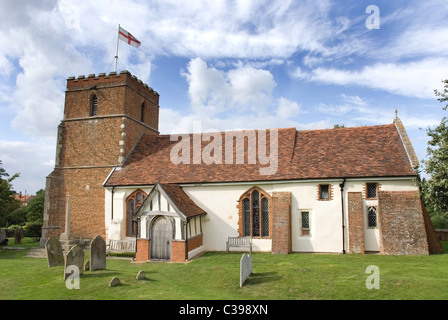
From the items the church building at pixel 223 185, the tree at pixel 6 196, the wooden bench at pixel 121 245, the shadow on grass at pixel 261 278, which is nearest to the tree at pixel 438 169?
the church building at pixel 223 185

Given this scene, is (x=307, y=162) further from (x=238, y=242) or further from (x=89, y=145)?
(x=89, y=145)

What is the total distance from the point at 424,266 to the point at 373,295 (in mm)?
5858

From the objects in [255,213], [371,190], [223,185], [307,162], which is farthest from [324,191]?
[223,185]

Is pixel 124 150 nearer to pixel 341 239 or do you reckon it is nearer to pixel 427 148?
pixel 341 239

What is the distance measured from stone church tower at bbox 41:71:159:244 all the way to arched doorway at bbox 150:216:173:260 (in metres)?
6.68

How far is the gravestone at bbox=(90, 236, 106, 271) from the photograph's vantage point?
14.7 metres

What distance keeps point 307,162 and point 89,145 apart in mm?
16839

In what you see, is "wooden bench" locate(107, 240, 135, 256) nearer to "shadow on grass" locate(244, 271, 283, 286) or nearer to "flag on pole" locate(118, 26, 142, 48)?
"shadow on grass" locate(244, 271, 283, 286)

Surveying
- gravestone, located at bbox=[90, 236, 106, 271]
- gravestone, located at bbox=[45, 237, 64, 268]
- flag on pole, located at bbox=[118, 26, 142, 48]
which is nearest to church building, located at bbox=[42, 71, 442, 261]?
flag on pole, located at bbox=[118, 26, 142, 48]

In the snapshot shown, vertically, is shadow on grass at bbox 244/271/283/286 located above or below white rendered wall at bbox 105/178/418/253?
below

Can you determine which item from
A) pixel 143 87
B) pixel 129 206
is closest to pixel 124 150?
pixel 129 206

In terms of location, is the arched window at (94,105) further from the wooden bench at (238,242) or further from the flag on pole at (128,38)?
the wooden bench at (238,242)

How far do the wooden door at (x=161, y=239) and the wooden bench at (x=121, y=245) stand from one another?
3662 mm

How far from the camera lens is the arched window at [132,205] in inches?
893
